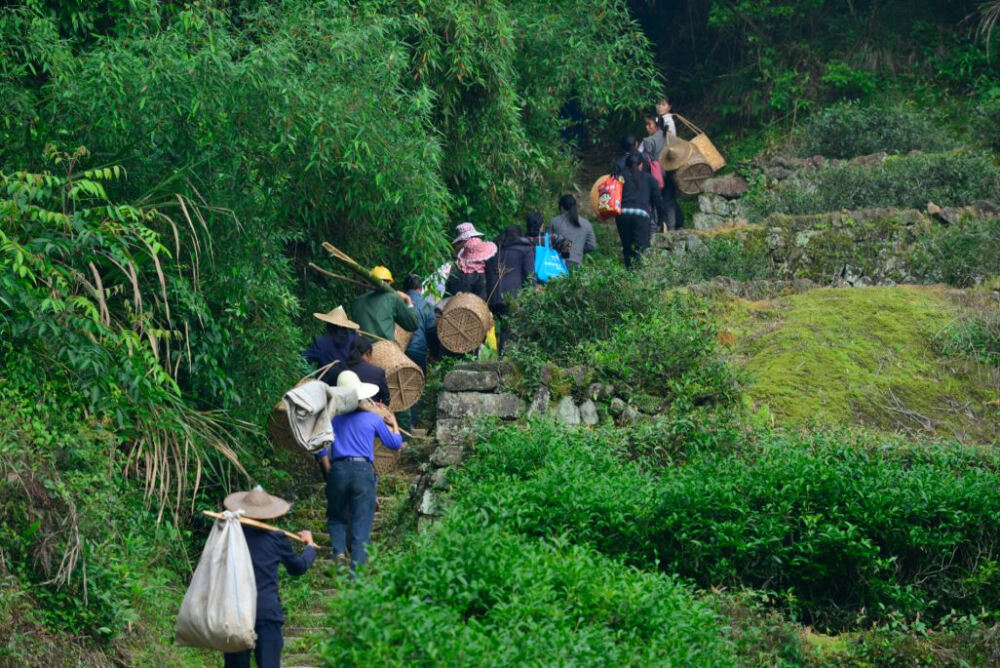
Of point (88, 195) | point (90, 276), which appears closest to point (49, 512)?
point (90, 276)

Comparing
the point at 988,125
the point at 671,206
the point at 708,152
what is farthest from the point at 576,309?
the point at 988,125

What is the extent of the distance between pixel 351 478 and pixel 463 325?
138 inches

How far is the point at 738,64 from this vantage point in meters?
25.1

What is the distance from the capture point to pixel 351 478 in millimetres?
11680

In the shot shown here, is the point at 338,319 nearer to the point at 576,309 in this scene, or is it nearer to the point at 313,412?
the point at 313,412

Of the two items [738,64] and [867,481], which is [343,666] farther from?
[738,64]

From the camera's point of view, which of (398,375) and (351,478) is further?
(398,375)

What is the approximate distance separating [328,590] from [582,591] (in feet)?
11.4

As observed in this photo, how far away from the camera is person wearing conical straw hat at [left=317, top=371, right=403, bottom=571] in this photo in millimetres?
11680

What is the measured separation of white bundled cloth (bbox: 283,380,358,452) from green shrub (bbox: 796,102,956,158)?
12.2 metres

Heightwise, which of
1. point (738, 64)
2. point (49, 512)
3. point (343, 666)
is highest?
point (343, 666)

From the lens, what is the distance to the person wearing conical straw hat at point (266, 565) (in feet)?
30.6

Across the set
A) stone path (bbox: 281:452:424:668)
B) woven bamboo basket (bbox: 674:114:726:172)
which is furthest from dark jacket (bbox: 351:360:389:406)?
woven bamboo basket (bbox: 674:114:726:172)

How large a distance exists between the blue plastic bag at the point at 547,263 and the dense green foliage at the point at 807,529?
6132 mm
